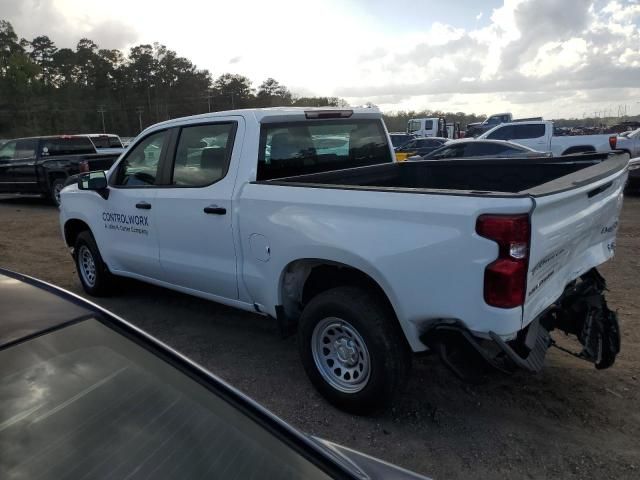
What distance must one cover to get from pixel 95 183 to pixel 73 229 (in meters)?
1.26

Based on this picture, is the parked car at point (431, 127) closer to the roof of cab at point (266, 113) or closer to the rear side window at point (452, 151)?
the rear side window at point (452, 151)

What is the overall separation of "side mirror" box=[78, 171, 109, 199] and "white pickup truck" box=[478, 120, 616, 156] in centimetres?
1367

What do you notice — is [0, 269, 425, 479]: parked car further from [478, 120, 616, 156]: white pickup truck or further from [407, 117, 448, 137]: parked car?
[407, 117, 448, 137]: parked car

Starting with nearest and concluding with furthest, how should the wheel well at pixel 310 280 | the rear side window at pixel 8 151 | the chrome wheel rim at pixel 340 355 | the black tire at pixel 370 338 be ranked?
1. the black tire at pixel 370 338
2. the chrome wheel rim at pixel 340 355
3. the wheel well at pixel 310 280
4. the rear side window at pixel 8 151

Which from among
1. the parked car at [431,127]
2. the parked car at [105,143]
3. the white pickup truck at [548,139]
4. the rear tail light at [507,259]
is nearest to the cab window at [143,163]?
the rear tail light at [507,259]

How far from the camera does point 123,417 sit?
1.46 meters

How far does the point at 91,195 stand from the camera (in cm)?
523

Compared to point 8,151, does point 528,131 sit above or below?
below

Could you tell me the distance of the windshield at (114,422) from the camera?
1320mm

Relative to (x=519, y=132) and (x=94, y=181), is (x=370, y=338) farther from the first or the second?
(x=519, y=132)

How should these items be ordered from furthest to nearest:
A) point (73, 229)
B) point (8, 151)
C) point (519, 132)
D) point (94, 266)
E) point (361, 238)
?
1. point (519, 132)
2. point (8, 151)
3. point (73, 229)
4. point (94, 266)
5. point (361, 238)

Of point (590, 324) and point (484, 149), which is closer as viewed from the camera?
point (590, 324)

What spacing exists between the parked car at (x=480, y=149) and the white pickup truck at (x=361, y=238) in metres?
8.76

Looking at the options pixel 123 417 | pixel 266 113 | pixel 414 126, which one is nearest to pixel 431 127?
pixel 414 126
